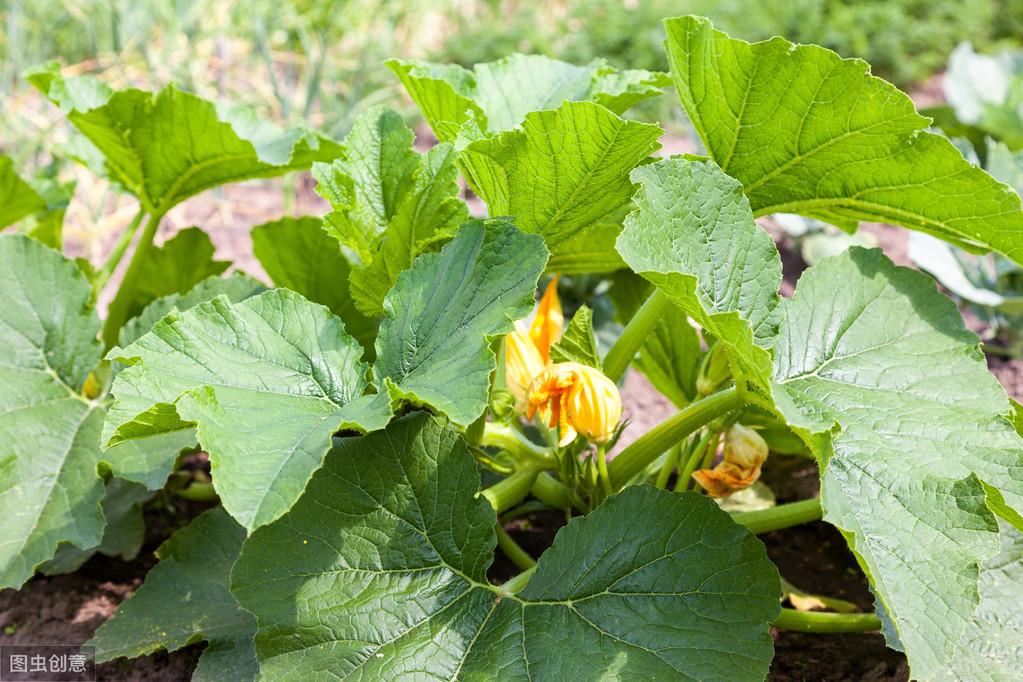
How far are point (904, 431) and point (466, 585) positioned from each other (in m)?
0.70

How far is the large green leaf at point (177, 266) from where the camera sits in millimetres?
2287

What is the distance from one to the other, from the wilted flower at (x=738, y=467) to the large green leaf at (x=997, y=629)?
0.40 m

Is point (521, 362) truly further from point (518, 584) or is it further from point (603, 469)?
point (518, 584)

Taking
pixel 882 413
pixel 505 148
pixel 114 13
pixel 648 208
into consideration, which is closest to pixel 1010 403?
pixel 882 413

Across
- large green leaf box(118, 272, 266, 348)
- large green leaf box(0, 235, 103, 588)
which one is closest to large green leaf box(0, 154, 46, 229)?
large green leaf box(0, 235, 103, 588)

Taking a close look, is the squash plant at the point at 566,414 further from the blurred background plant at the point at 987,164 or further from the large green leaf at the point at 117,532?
the blurred background plant at the point at 987,164

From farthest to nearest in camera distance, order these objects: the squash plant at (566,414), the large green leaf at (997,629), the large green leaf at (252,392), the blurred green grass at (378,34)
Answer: the blurred green grass at (378,34) → the large green leaf at (997,629) → the squash plant at (566,414) → the large green leaf at (252,392)

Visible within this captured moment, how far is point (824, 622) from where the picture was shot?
1778 millimetres

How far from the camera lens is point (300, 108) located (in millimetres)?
4746

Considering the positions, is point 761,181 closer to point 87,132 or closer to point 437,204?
point 437,204

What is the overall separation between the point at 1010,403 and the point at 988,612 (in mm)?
335

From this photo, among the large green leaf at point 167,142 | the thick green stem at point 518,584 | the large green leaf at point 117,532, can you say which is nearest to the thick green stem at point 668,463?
the thick green stem at point 518,584

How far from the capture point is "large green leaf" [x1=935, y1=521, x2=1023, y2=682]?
4.95 feet

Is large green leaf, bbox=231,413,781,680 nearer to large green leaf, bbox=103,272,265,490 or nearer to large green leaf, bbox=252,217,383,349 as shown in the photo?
large green leaf, bbox=103,272,265,490
